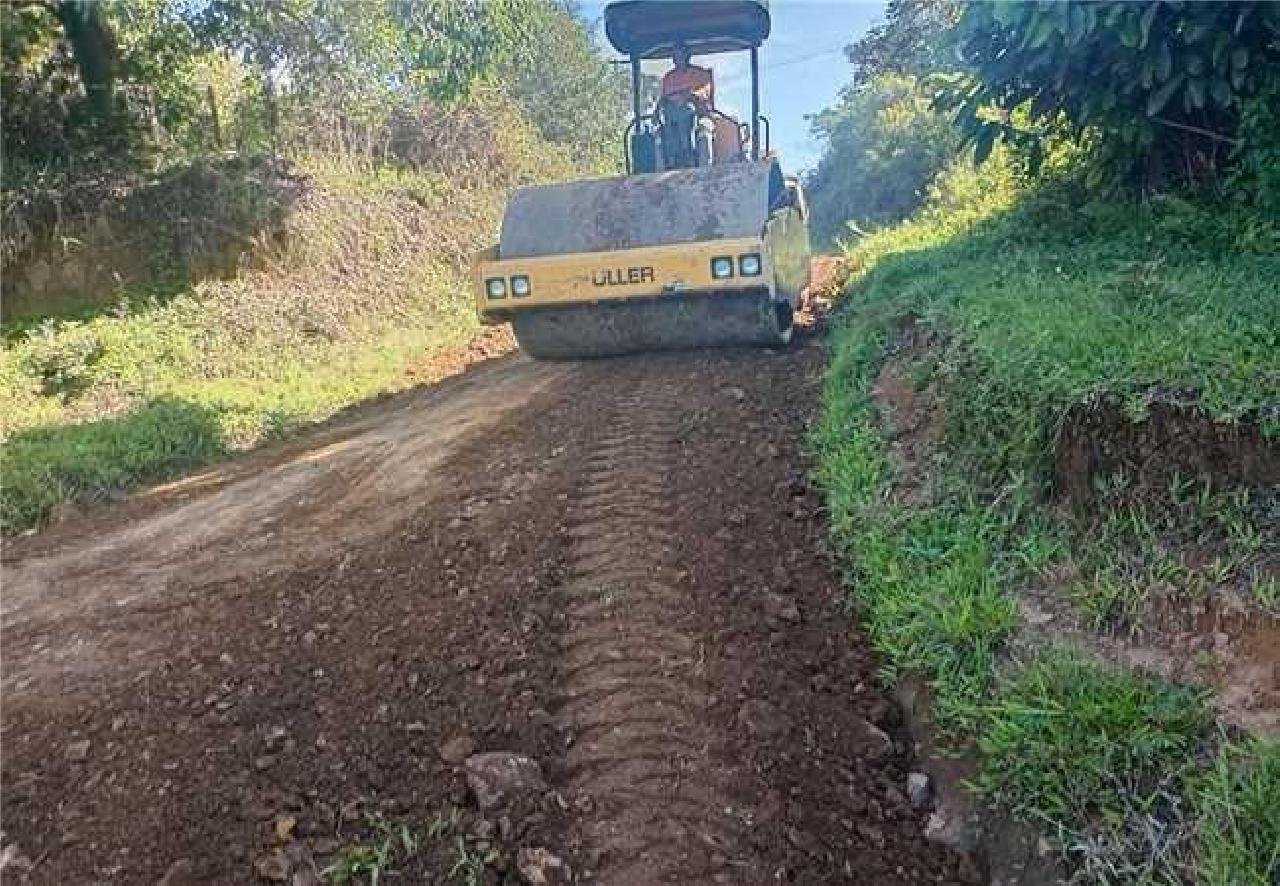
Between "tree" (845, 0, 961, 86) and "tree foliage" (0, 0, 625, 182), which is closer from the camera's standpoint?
"tree foliage" (0, 0, 625, 182)

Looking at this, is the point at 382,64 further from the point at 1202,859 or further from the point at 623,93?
the point at 623,93

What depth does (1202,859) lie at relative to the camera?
2023 mm

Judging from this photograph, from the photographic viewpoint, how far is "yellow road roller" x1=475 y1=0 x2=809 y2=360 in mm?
6117

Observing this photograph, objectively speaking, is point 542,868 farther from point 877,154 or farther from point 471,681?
point 877,154

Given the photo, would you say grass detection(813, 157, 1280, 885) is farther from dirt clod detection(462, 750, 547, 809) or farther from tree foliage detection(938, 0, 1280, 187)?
dirt clod detection(462, 750, 547, 809)

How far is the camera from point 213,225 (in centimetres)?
981

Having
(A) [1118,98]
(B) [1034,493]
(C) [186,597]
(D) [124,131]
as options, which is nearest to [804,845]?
(B) [1034,493]

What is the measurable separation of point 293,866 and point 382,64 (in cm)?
1063

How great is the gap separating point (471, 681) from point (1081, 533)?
1.83 meters

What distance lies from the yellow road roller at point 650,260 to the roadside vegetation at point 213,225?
1945 millimetres

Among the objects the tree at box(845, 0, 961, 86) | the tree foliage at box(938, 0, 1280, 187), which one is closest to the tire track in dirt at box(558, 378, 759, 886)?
the tree foliage at box(938, 0, 1280, 187)

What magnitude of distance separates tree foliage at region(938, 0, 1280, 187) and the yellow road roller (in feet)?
4.42

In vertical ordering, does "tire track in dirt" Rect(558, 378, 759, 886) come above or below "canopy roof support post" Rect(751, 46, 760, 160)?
below

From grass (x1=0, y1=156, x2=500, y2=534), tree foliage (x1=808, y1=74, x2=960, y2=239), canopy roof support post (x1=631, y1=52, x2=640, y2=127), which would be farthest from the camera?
tree foliage (x1=808, y1=74, x2=960, y2=239)
